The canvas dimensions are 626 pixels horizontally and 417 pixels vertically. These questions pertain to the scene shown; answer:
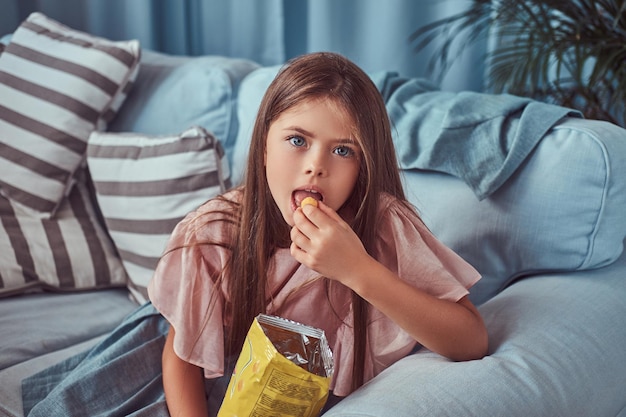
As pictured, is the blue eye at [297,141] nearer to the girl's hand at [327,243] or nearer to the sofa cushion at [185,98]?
the girl's hand at [327,243]

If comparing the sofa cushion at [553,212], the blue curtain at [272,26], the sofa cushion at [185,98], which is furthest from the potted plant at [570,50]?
the sofa cushion at [185,98]

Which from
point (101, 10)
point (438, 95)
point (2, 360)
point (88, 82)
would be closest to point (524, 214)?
point (438, 95)

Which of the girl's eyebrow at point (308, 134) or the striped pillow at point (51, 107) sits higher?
the girl's eyebrow at point (308, 134)

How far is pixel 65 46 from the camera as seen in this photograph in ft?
5.79

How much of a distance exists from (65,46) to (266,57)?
61 cm

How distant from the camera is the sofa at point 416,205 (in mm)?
995

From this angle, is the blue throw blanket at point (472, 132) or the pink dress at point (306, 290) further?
the blue throw blanket at point (472, 132)

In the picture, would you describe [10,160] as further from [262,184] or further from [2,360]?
[262,184]

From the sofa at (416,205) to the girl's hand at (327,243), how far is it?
0.15 metres

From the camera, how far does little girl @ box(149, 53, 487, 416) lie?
94 centimetres

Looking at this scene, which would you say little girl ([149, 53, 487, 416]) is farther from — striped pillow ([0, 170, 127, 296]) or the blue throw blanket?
striped pillow ([0, 170, 127, 296])

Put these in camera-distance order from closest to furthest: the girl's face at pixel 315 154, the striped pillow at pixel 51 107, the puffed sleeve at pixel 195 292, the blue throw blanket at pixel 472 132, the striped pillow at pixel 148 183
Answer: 1. the girl's face at pixel 315 154
2. the puffed sleeve at pixel 195 292
3. the blue throw blanket at pixel 472 132
4. the striped pillow at pixel 148 183
5. the striped pillow at pixel 51 107

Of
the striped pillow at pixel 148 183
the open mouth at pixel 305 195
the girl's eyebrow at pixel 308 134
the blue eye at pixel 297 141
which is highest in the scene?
the girl's eyebrow at pixel 308 134

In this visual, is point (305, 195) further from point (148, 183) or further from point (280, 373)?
point (148, 183)
